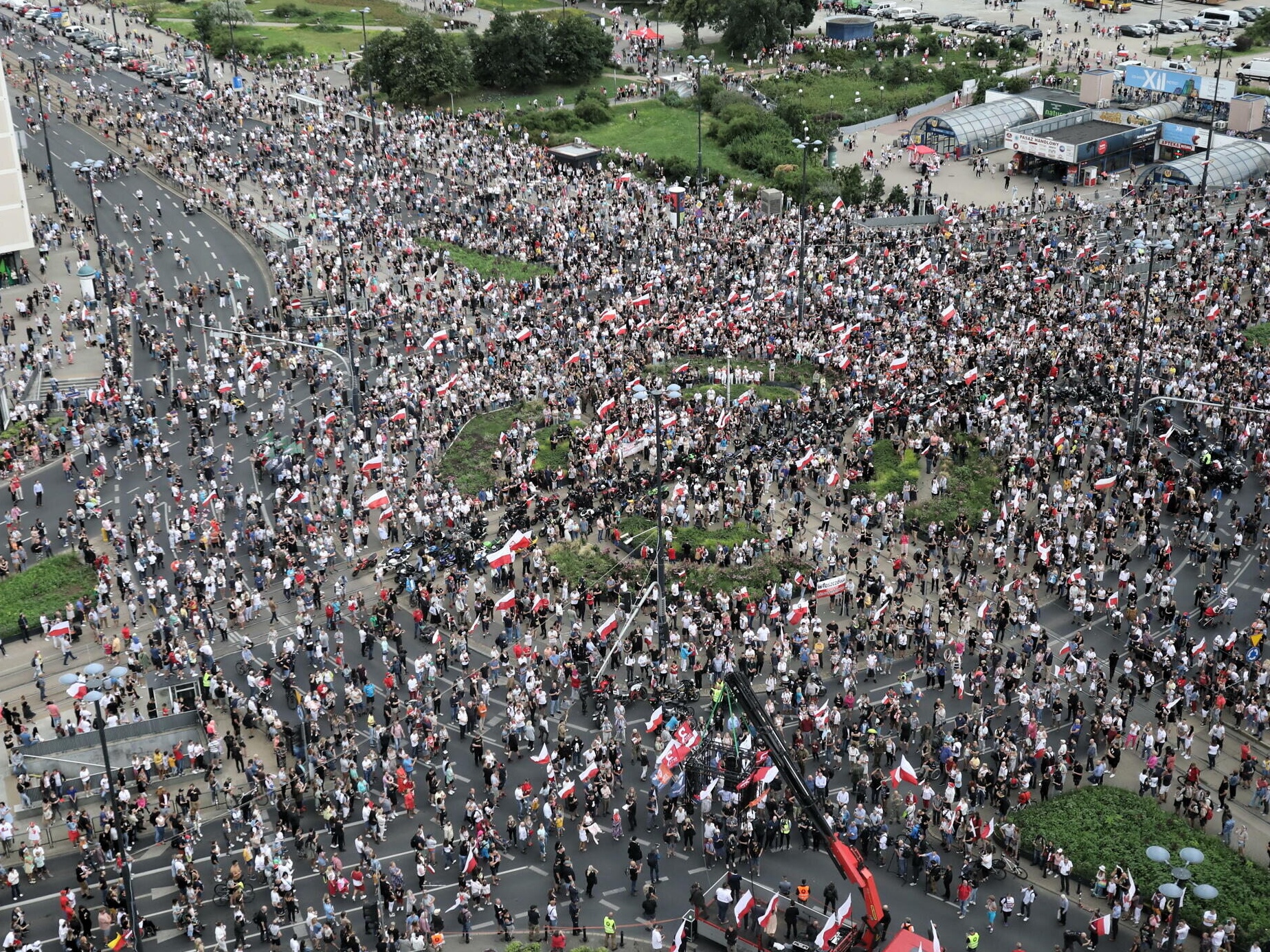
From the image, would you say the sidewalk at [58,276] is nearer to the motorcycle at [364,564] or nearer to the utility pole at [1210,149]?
the motorcycle at [364,564]

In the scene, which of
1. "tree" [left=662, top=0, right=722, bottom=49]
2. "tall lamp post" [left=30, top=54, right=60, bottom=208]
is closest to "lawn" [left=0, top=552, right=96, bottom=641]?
"tall lamp post" [left=30, top=54, right=60, bottom=208]

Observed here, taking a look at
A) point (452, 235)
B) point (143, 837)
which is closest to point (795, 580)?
point (143, 837)

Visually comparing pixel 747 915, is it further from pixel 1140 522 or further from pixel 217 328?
pixel 217 328

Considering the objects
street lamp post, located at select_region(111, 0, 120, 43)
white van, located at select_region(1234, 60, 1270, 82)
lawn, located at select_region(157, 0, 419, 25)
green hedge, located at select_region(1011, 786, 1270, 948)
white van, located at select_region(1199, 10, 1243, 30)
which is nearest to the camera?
green hedge, located at select_region(1011, 786, 1270, 948)

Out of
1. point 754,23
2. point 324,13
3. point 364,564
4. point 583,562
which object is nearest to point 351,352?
point 364,564

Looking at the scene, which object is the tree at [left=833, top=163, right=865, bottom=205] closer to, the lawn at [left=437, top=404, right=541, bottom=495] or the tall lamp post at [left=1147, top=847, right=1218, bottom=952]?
the lawn at [left=437, top=404, right=541, bottom=495]

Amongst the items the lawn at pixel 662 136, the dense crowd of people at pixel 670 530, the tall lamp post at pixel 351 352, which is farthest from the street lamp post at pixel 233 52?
the tall lamp post at pixel 351 352
